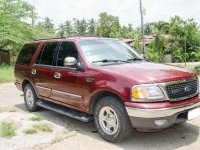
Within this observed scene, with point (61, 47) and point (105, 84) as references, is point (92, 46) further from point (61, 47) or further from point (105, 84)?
point (105, 84)

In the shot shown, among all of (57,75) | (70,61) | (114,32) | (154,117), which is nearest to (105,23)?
(114,32)

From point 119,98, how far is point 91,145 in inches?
36.2

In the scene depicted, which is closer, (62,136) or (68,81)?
(62,136)

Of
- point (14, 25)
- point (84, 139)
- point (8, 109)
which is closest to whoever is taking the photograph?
point (84, 139)

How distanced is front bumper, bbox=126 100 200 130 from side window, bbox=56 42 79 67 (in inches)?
74.8

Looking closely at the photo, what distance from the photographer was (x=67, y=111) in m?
6.51

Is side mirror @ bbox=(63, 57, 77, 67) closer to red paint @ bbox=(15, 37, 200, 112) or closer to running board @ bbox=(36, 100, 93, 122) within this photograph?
red paint @ bbox=(15, 37, 200, 112)

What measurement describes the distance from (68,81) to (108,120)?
122 centimetres

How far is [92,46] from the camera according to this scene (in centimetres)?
636

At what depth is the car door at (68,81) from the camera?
5.98 metres

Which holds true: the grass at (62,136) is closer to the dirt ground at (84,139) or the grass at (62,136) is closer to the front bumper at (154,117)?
the dirt ground at (84,139)

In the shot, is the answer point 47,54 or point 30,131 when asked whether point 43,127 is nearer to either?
point 30,131

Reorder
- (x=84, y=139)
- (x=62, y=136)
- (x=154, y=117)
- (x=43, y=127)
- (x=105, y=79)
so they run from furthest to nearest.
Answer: (x=43, y=127)
(x=62, y=136)
(x=84, y=139)
(x=105, y=79)
(x=154, y=117)

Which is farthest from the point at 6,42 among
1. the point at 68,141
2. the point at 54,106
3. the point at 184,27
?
the point at 184,27
